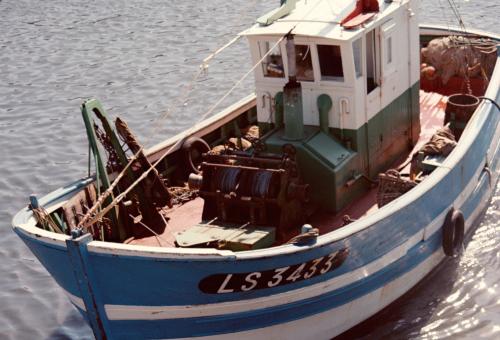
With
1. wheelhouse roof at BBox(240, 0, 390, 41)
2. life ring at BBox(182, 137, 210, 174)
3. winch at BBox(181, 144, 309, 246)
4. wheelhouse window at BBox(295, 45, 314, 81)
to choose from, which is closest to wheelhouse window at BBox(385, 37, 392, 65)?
wheelhouse roof at BBox(240, 0, 390, 41)

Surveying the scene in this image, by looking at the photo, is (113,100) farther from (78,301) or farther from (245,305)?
(245,305)

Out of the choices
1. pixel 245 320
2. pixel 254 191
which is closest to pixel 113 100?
pixel 254 191

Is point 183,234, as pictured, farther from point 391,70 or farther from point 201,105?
point 201,105

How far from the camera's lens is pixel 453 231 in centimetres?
1236

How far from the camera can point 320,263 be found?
10.0 meters

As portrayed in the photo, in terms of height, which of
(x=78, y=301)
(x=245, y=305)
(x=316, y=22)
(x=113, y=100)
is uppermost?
(x=316, y=22)

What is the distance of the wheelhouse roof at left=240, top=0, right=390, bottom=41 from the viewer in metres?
11.3

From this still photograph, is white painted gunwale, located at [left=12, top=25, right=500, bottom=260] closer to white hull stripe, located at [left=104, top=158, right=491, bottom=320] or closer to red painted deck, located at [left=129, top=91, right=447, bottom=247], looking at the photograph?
white hull stripe, located at [left=104, top=158, right=491, bottom=320]

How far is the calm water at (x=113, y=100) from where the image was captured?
1291 centimetres

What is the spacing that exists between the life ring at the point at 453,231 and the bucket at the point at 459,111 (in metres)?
2.02

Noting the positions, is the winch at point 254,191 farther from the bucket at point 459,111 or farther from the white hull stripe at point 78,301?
the bucket at point 459,111

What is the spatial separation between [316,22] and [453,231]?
3895mm

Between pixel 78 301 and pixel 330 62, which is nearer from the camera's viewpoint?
pixel 78 301

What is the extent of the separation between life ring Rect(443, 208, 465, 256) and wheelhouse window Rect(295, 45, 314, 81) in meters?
3.06
